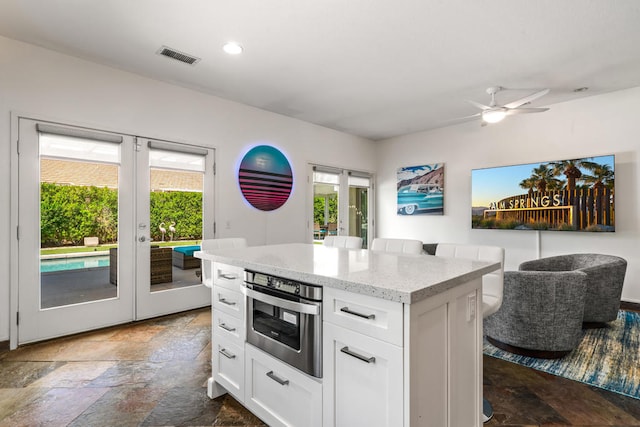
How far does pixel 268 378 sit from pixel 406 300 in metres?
1.05

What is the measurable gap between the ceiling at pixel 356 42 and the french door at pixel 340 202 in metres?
1.73

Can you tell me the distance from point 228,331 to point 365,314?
3.79 feet

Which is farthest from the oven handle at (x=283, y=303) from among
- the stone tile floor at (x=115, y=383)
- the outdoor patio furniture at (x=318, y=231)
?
the outdoor patio furniture at (x=318, y=231)

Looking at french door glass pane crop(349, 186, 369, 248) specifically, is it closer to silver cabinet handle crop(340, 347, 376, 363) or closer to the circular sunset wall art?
the circular sunset wall art

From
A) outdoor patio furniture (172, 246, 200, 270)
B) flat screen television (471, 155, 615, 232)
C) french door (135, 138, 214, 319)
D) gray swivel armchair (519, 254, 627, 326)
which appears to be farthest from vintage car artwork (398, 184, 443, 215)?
outdoor patio furniture (172, 246, 200, 270)

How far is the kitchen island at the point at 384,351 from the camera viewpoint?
116cm

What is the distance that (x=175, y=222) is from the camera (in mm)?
3889

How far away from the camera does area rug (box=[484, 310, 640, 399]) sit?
88.9 inches

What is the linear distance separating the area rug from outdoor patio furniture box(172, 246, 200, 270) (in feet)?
11.0

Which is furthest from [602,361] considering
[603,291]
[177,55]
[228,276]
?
[177,55]

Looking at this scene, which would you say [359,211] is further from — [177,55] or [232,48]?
[177,55]

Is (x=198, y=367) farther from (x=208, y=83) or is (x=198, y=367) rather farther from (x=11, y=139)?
(x=208, y=83)

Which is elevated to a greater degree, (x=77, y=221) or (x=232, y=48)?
(x=232, y=48)

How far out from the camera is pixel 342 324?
4.40ft
